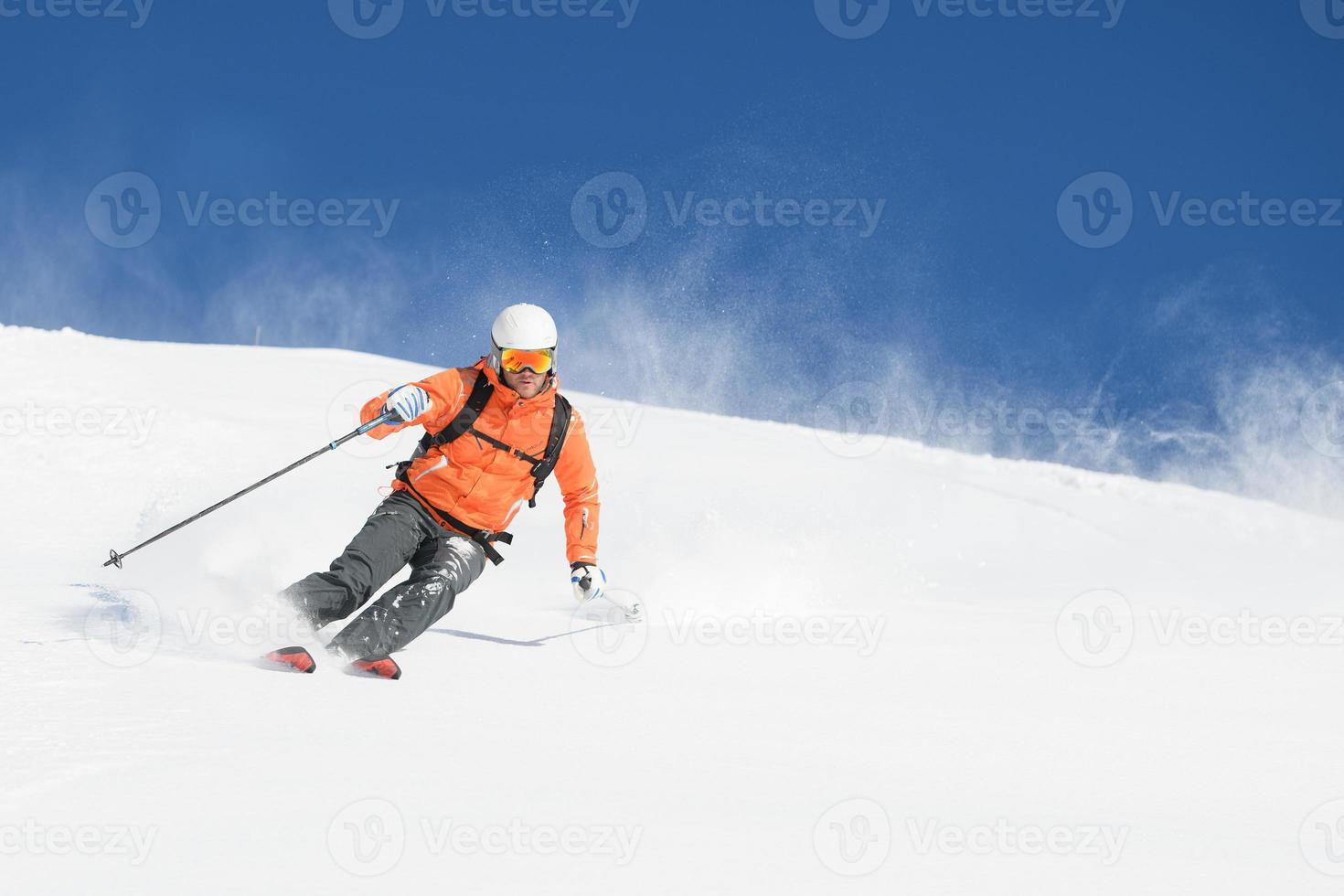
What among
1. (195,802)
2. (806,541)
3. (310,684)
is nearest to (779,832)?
(195,802)

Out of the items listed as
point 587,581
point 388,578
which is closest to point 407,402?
point 388,578

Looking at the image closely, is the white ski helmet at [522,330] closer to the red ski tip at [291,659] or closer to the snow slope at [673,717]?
the snow slope at [673,717]

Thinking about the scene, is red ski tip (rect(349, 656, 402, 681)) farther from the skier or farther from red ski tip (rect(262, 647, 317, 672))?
the skier

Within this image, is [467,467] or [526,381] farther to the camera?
[467,467]

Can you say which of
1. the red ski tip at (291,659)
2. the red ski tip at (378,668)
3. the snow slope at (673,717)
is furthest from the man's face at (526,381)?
the red ski tip at (291,659)

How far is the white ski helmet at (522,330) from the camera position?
516 cm

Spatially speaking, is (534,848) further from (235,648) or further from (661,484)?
(661,484)

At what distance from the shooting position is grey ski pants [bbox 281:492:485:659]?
181 inches

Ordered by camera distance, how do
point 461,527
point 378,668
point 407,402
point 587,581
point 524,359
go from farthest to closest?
point 587,581 < point 461,527 < point 524,359 < point 407,402 < point 378,668

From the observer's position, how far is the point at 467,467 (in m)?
5.33

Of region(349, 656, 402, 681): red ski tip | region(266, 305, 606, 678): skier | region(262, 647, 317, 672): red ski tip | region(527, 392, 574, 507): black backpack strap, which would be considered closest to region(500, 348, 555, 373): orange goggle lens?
region(266, 305, 606, 678): skier

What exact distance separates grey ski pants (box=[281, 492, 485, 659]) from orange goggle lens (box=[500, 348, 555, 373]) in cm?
86

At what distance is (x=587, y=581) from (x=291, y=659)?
5.63 feet

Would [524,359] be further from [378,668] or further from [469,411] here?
[378,668]
